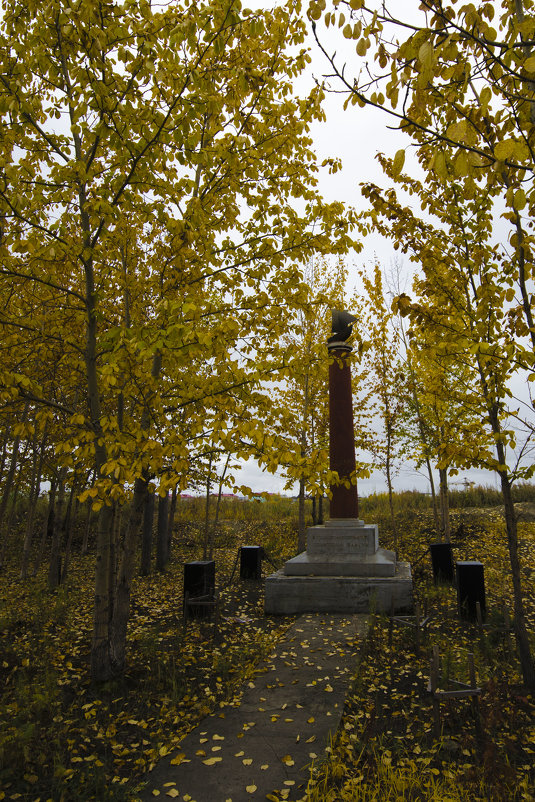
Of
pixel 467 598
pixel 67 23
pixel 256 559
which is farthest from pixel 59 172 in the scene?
pixel 256 559

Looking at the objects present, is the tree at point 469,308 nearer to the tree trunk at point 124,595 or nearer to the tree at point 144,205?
the tree at point 144,205

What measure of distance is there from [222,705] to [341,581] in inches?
162

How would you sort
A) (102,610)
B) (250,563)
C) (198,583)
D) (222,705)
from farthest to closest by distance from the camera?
(250,563) → (198,583) → (102,610) → (222,705)

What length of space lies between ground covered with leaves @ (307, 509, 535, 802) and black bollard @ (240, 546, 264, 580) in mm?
4488

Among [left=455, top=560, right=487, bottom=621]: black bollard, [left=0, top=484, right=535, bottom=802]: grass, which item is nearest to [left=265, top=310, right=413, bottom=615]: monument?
[left=0, top=484, right=535, bottom=802]: grass

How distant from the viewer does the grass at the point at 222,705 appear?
3.49 meters

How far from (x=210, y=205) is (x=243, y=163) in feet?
2.26

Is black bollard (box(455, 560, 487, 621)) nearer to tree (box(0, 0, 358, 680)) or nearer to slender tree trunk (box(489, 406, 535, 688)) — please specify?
slender tree trunk (box(489, 406, 535, 688))

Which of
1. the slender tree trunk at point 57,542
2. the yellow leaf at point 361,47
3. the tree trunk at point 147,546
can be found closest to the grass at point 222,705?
the slender tree trunk at point 57,542

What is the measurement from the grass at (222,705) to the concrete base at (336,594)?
1.40 ft

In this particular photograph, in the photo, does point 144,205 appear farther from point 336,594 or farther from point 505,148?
point 336,594

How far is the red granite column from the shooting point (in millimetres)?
10516

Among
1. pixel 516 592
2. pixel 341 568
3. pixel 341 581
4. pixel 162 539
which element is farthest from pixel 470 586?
pixel 162 539

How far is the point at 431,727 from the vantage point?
4.35 meters
